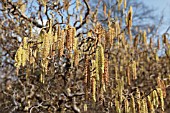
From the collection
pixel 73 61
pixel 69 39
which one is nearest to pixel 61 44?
pixel 69 39

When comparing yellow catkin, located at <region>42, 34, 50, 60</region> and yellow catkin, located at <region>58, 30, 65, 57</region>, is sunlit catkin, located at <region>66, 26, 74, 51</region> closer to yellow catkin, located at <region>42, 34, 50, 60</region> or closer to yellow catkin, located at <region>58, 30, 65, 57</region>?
yellow catkin, located at <region>58, 30, 65, 57</region>

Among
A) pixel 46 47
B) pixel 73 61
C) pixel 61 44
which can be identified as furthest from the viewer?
pixel 73 61

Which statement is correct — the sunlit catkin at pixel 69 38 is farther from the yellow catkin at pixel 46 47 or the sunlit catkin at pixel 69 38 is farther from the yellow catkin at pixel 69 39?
the yellow catkin at pixel 46 47

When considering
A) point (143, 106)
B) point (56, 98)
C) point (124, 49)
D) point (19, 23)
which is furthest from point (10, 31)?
point (143, 106)

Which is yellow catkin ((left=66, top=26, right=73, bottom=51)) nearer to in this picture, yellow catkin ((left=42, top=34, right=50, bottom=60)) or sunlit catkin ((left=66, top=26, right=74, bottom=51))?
sunlit catkin ((left=66, top=26, right=74, bottom=51))

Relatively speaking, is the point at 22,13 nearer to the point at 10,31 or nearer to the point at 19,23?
the point at 19,23

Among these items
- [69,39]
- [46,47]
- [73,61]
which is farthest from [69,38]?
[73,61]

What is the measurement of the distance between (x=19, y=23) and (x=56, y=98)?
148cm

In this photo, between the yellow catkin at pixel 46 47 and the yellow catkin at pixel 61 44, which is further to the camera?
the yellow catkin at pixel 61 44

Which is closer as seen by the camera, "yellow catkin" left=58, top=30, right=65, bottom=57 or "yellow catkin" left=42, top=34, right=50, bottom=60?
"yellow catkin" left=42, top=34, right=50, bottom=60

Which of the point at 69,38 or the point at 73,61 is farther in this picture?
the point at 73,61

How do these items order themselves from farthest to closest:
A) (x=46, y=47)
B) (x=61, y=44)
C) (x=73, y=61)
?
(x=73, y=61), (x=61, y=44), (x=46, y=47)

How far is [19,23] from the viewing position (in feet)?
16.2

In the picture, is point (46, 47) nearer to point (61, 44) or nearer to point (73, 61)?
point (61, 44)
